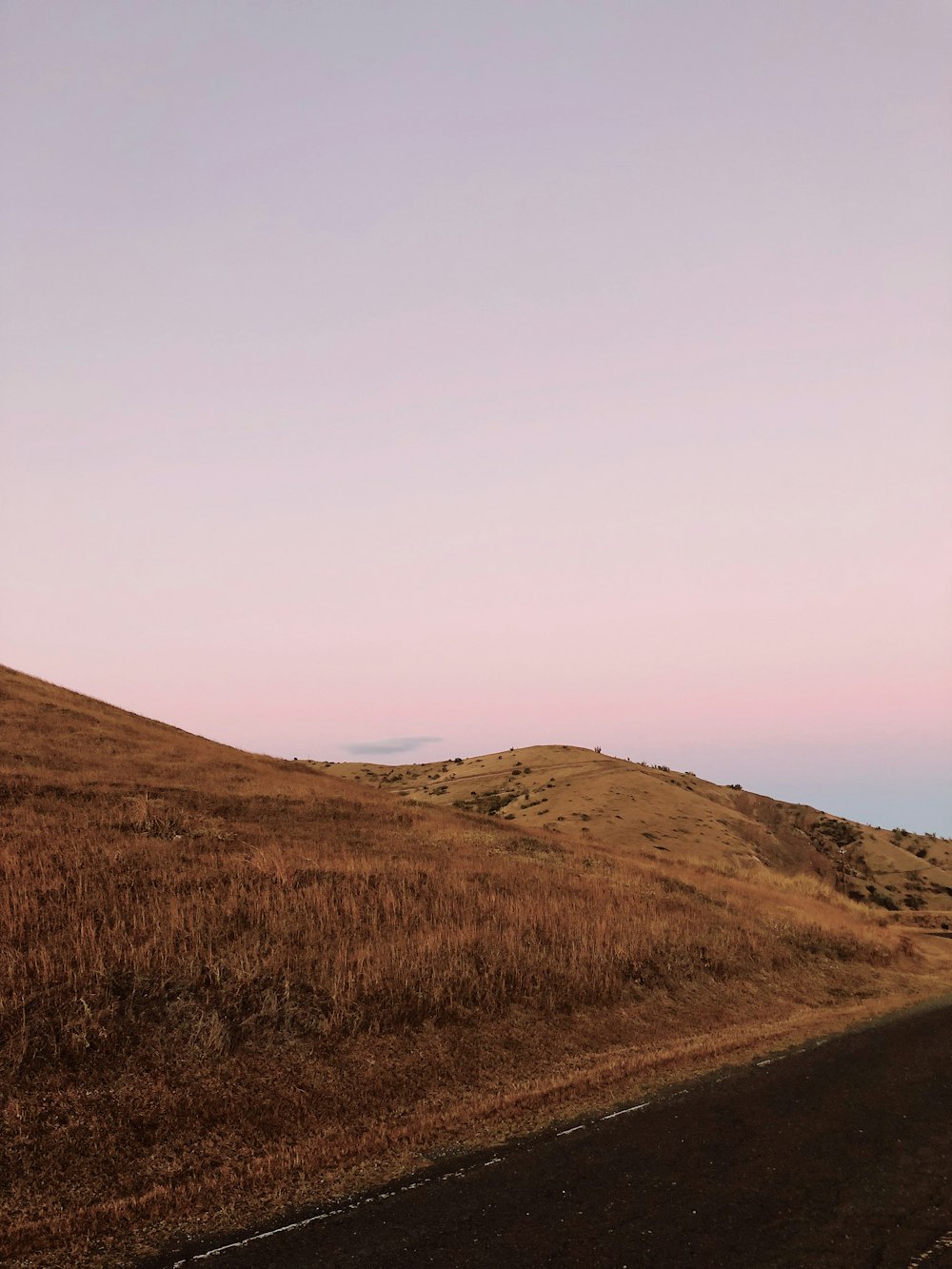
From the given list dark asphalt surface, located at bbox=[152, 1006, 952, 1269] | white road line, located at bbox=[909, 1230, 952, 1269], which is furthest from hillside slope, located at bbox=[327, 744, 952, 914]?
white road line, located at bbox=[909, 1230, 952, 1269]

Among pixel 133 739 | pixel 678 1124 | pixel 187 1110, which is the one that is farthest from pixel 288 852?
pixel 133 739

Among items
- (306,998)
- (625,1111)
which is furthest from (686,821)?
(625,1111)

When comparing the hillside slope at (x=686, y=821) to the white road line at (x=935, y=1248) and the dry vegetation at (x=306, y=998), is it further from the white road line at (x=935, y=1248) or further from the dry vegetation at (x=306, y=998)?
the white road line at (x=935, y=1248)

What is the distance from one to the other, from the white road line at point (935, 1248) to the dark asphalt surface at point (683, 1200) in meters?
0.01

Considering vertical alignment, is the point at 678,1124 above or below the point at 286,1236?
above

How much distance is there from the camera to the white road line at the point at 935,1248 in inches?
230

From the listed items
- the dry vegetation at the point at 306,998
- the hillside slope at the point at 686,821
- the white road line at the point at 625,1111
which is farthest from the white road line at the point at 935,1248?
the hillside slope at the point at 686,821

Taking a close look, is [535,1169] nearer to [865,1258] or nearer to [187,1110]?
[865,1258]

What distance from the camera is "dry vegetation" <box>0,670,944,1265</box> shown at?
7.34 m

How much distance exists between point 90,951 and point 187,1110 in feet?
10.9

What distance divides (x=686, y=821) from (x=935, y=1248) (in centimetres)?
4508

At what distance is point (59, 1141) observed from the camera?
24.4 feet

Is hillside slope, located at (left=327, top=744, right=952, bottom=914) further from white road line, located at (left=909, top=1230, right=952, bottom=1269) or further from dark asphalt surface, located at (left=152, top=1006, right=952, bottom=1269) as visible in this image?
white road line, located at (left=909, top=1230, right=952, bottom=1269)

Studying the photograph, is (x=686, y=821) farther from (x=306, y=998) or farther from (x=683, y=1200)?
(x=683, y=1200)
